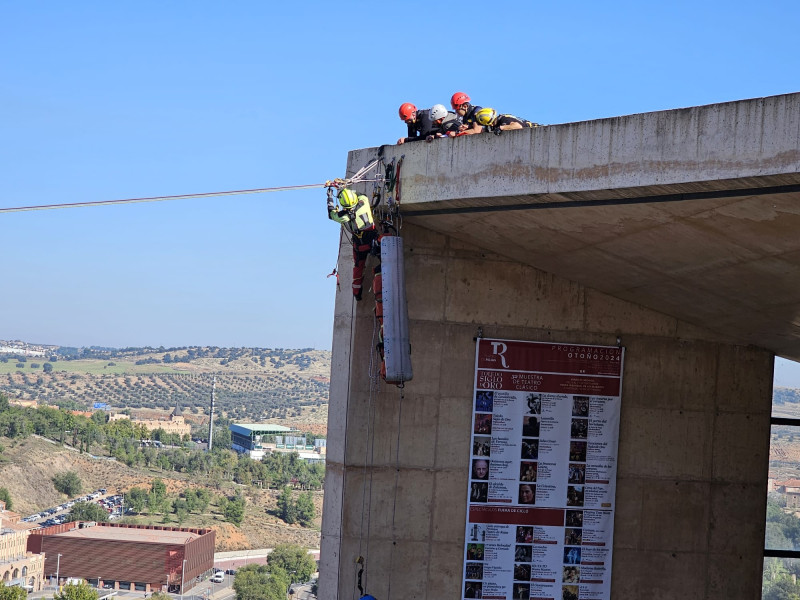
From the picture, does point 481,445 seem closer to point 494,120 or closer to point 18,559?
point 494,120

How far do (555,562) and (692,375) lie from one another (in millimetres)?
2515

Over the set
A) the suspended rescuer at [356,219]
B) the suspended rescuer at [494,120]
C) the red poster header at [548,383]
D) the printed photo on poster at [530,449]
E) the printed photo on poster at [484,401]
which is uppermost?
the suspended rescuer at [494,120]

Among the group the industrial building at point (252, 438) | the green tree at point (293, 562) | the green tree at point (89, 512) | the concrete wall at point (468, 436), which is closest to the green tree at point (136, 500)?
the green tree at point (89, 512)

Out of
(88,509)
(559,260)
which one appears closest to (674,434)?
(559,260)

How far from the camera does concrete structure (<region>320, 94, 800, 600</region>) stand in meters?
9.23

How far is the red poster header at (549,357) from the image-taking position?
1034 centimetres

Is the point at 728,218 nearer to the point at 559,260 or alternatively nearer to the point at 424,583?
the point at 559,260

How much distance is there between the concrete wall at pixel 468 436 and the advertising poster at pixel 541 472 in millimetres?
150

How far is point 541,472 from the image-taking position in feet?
34.0

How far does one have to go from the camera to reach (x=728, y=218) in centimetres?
736

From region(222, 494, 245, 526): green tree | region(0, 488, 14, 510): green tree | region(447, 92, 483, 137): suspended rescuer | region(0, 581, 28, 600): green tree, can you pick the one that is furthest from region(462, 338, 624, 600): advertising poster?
region(0, 488, 14, 510): green tree

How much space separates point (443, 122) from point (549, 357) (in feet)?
8.93

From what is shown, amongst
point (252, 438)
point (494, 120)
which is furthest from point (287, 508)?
point (494, 120)

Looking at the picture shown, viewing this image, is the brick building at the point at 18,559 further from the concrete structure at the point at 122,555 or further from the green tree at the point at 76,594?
the green tree at the point at 76,594
